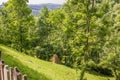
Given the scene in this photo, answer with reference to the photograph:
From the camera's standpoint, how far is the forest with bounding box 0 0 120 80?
17781mm

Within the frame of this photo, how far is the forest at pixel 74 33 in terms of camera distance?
700 inches

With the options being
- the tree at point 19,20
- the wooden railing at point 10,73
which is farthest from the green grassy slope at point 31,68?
the tree at point 19,20

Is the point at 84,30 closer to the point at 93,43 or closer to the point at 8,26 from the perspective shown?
the point at 93,43

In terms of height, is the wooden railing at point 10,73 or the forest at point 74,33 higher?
the wooden railing at point 10,73

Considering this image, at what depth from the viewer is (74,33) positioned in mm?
19047

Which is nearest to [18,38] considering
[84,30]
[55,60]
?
[55,60]

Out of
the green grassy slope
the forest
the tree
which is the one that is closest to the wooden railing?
the green grassy slope

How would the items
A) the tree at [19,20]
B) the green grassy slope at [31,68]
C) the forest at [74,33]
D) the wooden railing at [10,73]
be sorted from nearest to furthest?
the wooden railing at [10,73] → the green grassy slope at [31,68] → the forest at [74,33] → the tree at [19,20]

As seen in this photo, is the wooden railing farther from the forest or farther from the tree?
the tree

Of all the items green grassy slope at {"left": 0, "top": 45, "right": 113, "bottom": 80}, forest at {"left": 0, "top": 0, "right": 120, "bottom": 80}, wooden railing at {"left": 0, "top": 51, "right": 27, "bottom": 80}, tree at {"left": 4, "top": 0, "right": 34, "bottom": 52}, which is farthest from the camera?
tree at {"left": 4, "top": 0, "right": 34, "bottom": 52}

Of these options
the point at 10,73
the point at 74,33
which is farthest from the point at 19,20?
the point at 10,73

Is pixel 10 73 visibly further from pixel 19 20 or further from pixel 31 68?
pixel 19 20

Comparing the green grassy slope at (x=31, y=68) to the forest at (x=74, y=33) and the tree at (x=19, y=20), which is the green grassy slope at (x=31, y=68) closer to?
the forest at (x=74, y=33)

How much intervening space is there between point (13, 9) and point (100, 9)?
71.2ft
